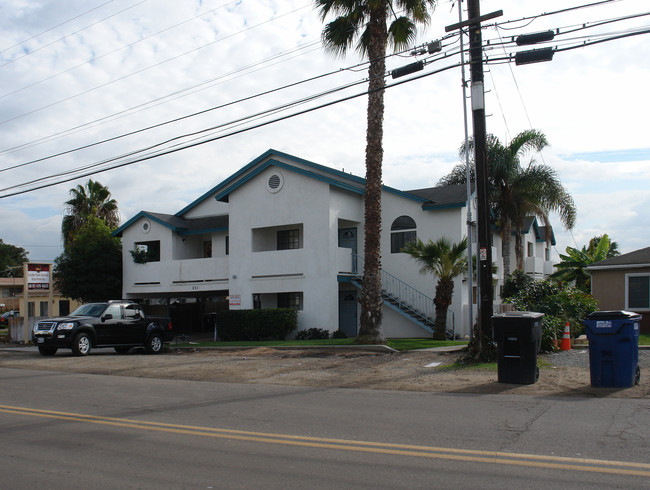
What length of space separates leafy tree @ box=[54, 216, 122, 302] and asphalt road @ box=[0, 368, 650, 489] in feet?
70.0

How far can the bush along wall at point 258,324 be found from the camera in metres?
25.1

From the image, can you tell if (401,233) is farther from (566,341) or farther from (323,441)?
(323,441)

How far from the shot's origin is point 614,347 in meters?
10.7

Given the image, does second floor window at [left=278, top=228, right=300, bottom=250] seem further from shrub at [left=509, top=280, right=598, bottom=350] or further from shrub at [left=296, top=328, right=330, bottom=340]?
shrub at [left=509, top=280, right=598, bottom=350]

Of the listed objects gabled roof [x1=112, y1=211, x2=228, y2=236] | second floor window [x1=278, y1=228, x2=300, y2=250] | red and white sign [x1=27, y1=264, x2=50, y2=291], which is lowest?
red and white sign [x1=27, y1=264, x2=50, y2=291]

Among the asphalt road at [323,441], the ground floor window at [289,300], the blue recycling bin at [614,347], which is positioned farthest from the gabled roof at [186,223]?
the blue recycling bin at [614,347]

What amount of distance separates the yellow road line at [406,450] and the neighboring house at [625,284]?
2100cm

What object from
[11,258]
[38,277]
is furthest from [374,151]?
[11,258]

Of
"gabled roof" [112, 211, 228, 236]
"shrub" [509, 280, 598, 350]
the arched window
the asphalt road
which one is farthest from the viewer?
"gabled roof" [112, 211, 228, 236]

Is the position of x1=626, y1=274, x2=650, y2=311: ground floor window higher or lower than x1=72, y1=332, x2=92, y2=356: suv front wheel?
higher

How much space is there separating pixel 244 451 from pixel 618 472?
12.4ft

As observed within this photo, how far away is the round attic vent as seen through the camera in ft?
87.1

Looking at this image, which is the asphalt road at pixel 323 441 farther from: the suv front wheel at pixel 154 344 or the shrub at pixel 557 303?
the suv front wheel at pixel 154 344

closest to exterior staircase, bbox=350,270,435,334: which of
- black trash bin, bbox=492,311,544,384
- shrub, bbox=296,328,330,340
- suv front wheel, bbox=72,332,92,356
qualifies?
shrub, bbox=296,328,330,340
